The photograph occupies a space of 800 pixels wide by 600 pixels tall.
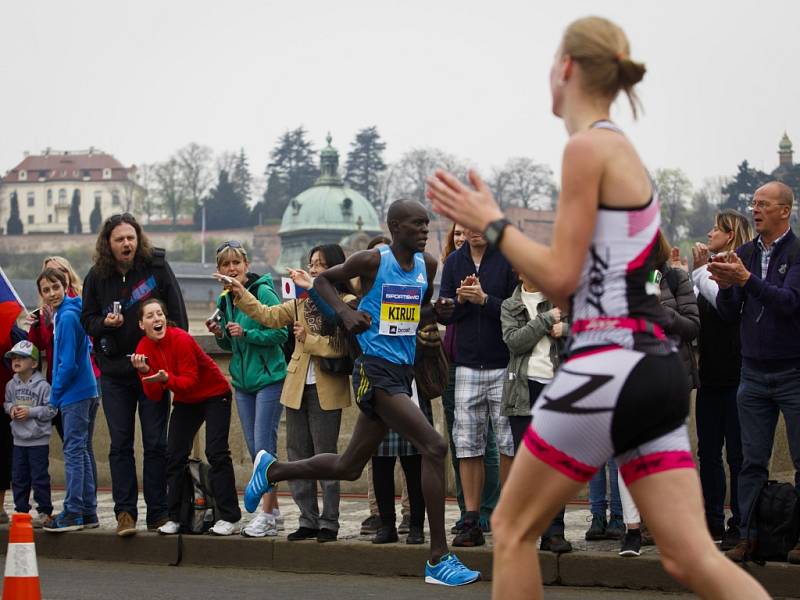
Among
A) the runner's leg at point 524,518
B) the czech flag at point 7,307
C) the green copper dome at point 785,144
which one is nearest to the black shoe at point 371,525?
the czech flag at point 7,307

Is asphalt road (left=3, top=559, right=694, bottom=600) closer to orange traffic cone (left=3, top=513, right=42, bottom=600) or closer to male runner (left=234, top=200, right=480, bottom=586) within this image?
male runner (left=234, top=200, right=480, bottom=586)

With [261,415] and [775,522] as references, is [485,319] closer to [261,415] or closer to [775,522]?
[261,415]

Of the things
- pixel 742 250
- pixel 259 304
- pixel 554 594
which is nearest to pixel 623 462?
pixel 554 594

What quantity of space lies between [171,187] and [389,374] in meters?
173

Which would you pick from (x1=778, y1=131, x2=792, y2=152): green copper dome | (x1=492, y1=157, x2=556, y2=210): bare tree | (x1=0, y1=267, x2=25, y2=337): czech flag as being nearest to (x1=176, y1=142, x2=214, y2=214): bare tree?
(x1=492, y1=157, x2=556, y2=210): bare tree

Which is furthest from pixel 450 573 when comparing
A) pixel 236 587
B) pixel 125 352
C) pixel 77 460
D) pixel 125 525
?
pixel 77 460

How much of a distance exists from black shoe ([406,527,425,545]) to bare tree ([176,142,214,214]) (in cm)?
16755

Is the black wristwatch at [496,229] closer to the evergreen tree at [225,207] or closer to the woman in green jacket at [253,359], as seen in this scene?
the woman in green jacket at [253,359]

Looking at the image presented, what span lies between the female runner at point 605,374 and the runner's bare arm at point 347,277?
380 centimetres

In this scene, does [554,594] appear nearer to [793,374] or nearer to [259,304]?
[793,374]

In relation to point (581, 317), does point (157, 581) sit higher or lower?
lower

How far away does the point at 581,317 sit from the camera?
13.9 ft

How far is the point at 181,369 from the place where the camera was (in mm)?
9820

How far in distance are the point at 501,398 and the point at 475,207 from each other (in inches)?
204
